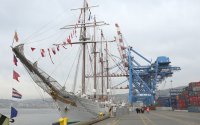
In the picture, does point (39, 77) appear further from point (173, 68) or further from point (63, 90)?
point (173, 68)

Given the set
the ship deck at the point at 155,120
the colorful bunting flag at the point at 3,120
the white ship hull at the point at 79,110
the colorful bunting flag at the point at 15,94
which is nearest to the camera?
the colorful bunting flag at the point at 3,120

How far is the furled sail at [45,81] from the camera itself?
2746 centimetres

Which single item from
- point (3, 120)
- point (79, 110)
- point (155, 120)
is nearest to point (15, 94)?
point (3, 120)

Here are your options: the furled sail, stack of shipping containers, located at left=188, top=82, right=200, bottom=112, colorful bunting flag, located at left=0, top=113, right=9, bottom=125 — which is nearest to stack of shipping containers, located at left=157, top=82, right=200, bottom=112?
stack of shipping containers, located at left=188, top=82, right=200, bottom=112

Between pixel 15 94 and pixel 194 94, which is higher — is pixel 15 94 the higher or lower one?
the lower one

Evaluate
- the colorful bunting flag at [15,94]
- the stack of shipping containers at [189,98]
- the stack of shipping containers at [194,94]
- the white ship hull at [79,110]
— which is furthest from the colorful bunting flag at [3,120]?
the stack of shipping containers at [194,94]

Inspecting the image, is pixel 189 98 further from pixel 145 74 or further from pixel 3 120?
pixel 3 120

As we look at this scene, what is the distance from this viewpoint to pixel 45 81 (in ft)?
110

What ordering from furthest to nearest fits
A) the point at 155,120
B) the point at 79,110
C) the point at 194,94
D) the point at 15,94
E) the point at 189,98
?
1. the point at 189,98
2. the point at 194,94
3. the point at 79,110
4. the point at 155,120
5. the point at 15,94

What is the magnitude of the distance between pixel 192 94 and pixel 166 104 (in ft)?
115

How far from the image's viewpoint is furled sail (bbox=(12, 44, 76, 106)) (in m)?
27.5

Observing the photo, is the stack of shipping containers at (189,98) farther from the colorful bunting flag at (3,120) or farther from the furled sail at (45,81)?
the colorful bunting flag at (3,120)

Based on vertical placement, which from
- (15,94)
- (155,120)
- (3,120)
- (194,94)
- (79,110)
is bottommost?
(155,120)

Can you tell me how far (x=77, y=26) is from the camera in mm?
49656
